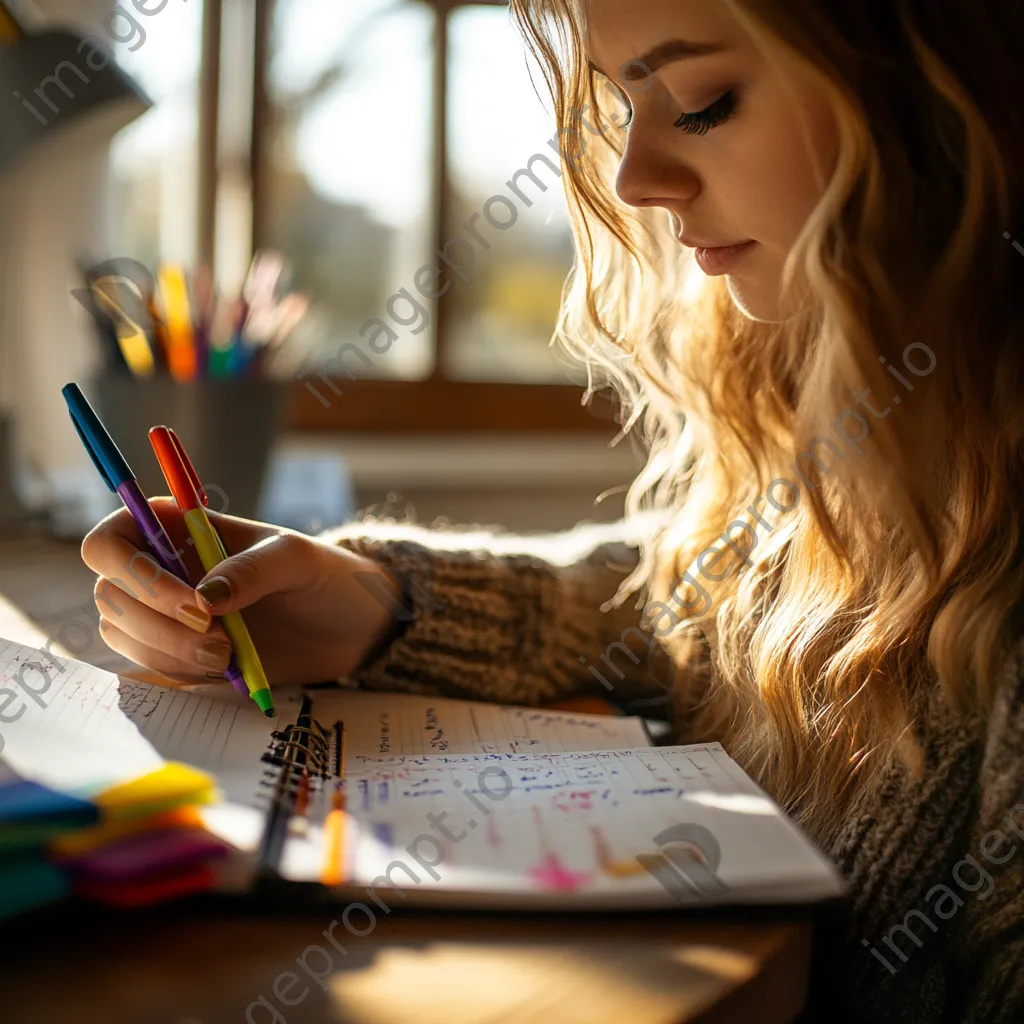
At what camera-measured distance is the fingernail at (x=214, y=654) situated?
1.74 feet

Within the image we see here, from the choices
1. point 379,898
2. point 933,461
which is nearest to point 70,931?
point 379,898

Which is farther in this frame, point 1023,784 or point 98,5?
point 98,5

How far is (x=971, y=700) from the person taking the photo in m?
0.46

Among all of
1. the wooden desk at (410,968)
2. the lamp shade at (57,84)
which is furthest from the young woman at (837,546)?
the lamp shade at (57,84)

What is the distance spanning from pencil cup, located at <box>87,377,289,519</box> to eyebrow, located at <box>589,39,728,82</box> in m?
0.48

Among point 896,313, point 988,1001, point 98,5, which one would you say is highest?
point 98,5

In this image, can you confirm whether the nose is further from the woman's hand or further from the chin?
the woman's hand

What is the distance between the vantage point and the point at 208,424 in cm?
92

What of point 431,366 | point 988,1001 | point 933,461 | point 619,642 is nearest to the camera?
point 988,1001

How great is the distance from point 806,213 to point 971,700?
0.24m

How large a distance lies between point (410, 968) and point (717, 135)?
1.34ft

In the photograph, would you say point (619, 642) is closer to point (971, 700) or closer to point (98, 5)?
point (971, 700)

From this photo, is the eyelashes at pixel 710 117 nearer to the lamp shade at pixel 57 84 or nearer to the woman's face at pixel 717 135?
the woman's face at pixel 717 135

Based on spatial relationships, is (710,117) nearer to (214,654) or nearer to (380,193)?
(214,654)
